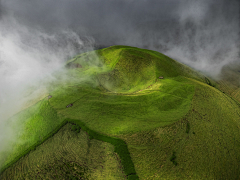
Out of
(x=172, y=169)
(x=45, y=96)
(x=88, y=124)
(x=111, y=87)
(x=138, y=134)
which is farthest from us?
(x=111, y=87)

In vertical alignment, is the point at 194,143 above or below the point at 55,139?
below

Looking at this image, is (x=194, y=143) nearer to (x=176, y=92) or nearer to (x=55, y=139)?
(x=176, y=92)

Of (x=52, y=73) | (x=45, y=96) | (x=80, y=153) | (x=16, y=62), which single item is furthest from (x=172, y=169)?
(x=16, y=62)

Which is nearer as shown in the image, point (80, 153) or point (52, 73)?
point (80, 153)

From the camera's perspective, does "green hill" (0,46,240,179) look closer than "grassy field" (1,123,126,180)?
No

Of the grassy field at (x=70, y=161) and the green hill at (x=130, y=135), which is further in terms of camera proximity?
the green hill at (x=130, y=135)

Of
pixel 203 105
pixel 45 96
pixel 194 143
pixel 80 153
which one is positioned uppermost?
pixel 45 96

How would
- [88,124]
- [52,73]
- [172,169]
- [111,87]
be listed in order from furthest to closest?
1. [52,73]
2. [111,87]
3. [88,124]
4. [172,169]
